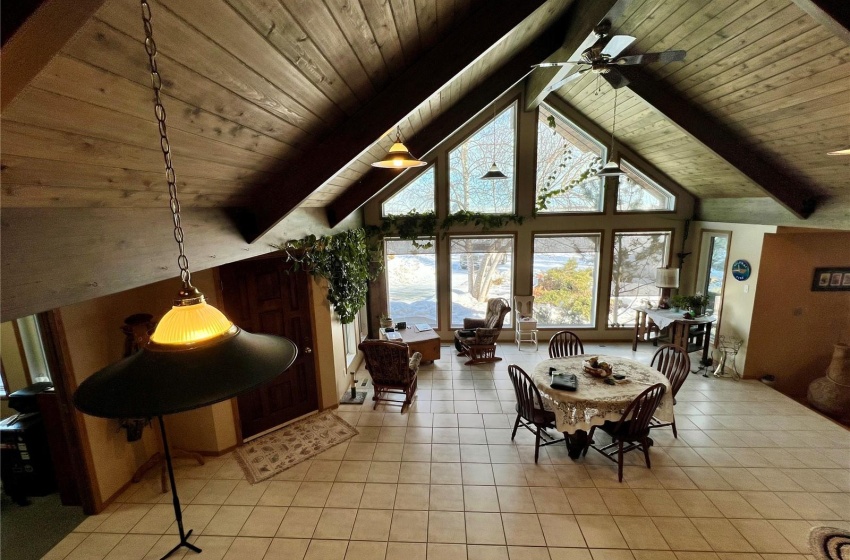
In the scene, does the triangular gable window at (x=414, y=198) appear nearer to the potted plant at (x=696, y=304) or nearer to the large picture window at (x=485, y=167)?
the large picture window at (x=485, y=167)

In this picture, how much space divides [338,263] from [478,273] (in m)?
3.20

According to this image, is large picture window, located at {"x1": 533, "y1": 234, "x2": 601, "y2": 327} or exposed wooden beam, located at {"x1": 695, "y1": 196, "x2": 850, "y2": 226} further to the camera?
large picture window, located at {"x1": 533, "y1": 234, "x2": 601, "y2": 327}

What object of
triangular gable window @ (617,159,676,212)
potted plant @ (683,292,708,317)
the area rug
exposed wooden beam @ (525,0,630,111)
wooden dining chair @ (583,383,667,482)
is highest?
exposed wooden beam @ (525,0,630,111)

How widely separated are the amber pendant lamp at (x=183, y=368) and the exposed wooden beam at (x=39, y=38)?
15 cm

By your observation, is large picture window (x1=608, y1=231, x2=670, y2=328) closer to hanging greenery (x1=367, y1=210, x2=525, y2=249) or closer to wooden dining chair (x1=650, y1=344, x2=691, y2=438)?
hanging greenery (x1=367, y1=210, x2=525, y2=249)

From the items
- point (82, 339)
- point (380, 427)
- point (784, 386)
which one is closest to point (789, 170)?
point (784, 386)

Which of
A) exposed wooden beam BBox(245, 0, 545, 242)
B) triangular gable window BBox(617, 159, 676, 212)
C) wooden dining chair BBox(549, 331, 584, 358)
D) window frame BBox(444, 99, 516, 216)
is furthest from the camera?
triangular gable window BBox(617, 159, 676, 212)

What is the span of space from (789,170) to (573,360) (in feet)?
11.2

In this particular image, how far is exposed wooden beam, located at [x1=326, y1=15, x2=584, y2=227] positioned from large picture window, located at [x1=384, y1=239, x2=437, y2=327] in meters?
2.08

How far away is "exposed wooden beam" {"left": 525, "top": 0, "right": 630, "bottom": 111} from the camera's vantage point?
3123 mm

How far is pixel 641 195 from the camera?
6.86 meters

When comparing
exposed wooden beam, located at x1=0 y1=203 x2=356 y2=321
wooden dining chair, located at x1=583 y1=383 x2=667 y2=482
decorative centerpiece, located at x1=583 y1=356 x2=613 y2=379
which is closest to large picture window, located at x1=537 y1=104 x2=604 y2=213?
decorative centerpiece, located at x1=583 y1=356 x2=613 y2=379

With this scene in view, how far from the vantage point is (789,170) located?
442cm

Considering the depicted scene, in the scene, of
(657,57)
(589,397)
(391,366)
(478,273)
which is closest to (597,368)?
(589,397)
